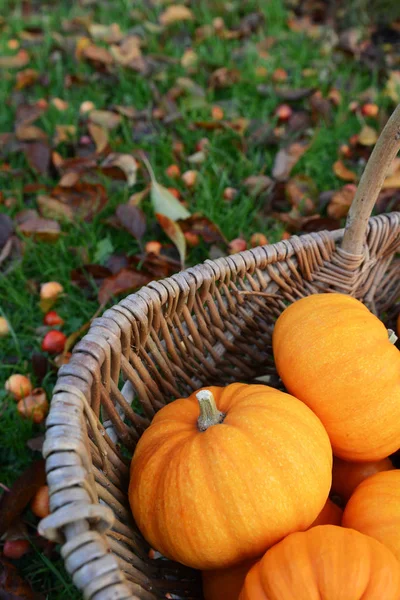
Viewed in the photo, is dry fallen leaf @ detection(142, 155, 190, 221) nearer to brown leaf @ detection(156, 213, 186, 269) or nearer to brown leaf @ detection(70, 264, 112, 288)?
brown leaf @ detection(156, 213, 186, 269)

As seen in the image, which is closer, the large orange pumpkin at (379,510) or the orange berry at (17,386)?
the large orange pumpkin at (379,510)

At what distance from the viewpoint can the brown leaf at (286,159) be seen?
6.16 feet

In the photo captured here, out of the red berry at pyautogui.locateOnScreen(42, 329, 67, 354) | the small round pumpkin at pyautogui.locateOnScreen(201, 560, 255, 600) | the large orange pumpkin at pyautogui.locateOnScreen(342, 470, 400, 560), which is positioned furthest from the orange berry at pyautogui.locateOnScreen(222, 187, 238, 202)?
the small round pumpkin at pyautogui.locateOnScreen(201, 560, 255, 600)

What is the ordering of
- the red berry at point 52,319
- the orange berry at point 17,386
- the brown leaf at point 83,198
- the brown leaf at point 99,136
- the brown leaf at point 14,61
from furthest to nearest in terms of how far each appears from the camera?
the brown leaf at point 14,61
the brown leaf at point 99,136
the brown leaf at point 83,198
the red berry at point 52,319
the orange berry at point 17,386

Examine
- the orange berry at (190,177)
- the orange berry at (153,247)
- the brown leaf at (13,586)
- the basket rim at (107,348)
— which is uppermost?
the basket rim at (107,348)

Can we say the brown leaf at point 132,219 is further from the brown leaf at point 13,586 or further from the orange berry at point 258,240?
the brown leaf at point 13,586

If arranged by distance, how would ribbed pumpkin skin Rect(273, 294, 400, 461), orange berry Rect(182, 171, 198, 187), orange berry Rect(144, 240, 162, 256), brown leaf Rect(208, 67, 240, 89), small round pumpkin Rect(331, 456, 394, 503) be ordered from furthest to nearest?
brown leaf Rect(208, 67, 240, 89) < orange berry Rect(182, 171, 198, 187) < orange berry Rect(144, 240, 162, 256) < small round pumpkin Rect(331, 456, 394, 503) < ribbed pumpkin skin Rect(273, 294, 400, 461)

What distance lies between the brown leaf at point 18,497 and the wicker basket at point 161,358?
211mm

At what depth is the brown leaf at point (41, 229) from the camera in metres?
1.67

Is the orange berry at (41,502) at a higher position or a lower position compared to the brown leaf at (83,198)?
lower

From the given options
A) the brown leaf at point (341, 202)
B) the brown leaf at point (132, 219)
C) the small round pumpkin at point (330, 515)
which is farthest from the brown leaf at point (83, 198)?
the small round pumpkin at point (330, 515)

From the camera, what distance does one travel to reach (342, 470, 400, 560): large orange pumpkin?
2.79 ft

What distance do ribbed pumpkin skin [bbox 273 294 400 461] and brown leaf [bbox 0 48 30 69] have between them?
1973 mm

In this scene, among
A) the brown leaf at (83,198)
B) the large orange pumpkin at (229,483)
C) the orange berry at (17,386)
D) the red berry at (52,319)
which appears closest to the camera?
the large orange pumpkin at (229,483)
